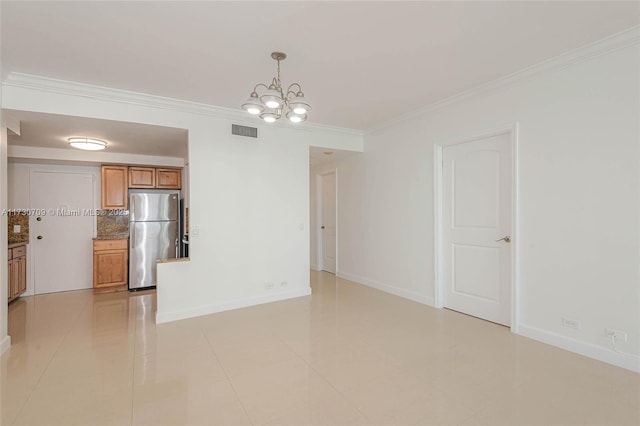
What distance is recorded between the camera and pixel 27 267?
5203mm

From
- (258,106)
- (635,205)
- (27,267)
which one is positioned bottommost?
(27,267)

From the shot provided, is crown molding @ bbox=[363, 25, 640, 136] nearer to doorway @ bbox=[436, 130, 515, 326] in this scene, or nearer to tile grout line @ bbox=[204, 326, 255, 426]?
doorway @ bbox=[436, 130, 515, 326]

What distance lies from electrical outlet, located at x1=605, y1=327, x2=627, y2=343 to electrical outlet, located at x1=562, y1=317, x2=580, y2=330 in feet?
0.68

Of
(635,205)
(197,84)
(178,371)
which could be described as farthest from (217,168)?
(635,205)

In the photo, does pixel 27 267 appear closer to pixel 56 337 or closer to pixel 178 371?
pixel 56 337

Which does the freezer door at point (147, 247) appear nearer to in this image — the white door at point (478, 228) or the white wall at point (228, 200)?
the white wall at point (228, 200)

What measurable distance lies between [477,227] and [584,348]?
152cm

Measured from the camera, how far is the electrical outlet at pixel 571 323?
113 inches

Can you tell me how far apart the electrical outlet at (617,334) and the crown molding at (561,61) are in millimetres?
2346

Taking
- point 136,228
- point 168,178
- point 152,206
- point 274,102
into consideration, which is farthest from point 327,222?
point 274,102

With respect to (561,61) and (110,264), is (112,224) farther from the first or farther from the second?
(561,61)

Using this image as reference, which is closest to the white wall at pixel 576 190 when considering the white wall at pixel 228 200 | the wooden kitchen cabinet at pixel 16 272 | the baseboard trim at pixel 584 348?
the baseboard trim at pixel 584 348

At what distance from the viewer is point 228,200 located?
4281 mm

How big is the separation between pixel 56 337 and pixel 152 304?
1333mm
